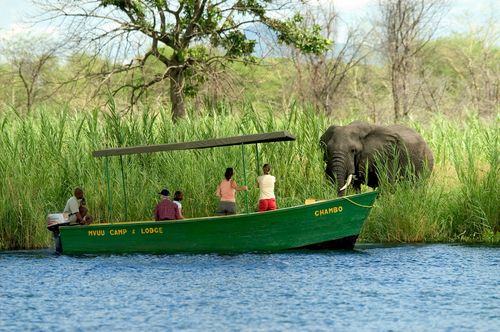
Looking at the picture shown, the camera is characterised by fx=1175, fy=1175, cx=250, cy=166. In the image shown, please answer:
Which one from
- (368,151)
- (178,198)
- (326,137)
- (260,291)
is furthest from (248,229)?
(368,151)

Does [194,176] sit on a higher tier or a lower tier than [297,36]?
lower

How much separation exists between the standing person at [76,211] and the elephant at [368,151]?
206 inches

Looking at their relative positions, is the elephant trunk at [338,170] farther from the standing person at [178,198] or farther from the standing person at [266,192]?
the standing person at [178,198]

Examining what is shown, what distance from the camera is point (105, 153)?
21.6 metres

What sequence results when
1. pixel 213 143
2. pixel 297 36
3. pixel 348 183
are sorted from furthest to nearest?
1. pixel 297 36
2. pixel 348 183
3. pixel 213 143

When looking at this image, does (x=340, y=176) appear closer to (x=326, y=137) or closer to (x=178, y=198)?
(x=326, y=137)

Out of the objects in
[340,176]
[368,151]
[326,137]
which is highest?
[326,137]

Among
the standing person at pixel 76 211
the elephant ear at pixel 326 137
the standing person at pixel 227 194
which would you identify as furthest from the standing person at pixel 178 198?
the elephant ear at pixel 326 137

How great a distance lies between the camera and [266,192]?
69.7 ft

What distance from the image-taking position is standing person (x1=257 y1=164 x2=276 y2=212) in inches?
832

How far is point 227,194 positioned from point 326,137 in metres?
4.21

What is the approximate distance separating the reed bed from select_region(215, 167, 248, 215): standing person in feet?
4.09

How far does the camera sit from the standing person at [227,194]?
21.1 meters

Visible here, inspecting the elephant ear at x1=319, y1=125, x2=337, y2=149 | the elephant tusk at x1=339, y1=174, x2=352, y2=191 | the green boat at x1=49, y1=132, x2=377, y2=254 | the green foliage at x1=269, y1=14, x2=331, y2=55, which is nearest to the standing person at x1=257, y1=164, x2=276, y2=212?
the green boat at x1=49, y1=132, x2=377, y2=254
